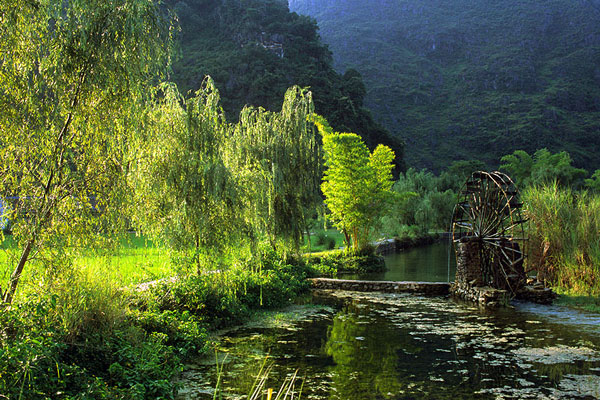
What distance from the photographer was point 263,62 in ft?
213

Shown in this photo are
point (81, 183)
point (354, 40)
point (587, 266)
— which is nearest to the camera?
point (81, 183)

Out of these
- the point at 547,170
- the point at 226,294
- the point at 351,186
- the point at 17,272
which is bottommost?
the point at 226,294

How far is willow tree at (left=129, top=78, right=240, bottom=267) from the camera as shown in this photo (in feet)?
32.3

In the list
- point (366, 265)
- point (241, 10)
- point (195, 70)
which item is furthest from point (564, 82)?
point (366, 265)

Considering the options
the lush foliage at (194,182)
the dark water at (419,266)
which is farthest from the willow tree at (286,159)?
the dark water at (419,266)

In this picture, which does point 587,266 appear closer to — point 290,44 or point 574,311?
point 574,311

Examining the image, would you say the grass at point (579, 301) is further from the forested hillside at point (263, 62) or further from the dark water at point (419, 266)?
the forested hillside at point (263, 62)

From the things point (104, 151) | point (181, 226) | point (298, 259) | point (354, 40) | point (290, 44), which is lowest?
point (298, 259)

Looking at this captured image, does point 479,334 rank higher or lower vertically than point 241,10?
lower

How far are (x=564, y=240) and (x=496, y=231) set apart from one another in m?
2.02

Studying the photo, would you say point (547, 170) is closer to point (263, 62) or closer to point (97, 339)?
point (263, 62)

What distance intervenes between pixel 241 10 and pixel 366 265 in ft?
207

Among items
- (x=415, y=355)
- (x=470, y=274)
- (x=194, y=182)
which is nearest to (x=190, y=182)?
(x=194, y=182)

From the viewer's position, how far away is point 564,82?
299 ft
